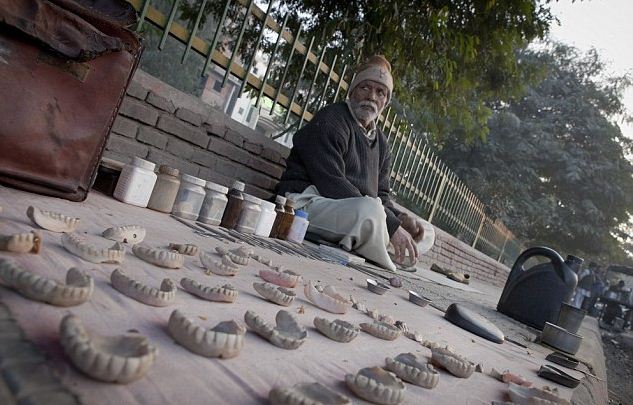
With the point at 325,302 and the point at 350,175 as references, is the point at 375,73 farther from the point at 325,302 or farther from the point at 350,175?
the point at 325,302

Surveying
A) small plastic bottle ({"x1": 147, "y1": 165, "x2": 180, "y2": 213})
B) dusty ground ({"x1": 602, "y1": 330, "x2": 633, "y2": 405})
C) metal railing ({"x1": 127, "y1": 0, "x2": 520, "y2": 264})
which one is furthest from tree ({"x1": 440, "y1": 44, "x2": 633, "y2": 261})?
small plastic bottle ({"x1": 147, "y1": 165, "x2": 180, "y2": 213})

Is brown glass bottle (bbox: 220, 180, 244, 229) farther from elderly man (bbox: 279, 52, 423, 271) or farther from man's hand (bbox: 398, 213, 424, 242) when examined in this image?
man's hand (bbox: 398, 213, 424, 242)

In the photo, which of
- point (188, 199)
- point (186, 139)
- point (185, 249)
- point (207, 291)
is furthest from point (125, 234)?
point (186, 139)

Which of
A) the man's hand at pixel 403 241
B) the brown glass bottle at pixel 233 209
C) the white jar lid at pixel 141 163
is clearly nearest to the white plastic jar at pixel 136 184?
the white jar lid at pixel 141 163

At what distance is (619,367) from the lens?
7.91 metres

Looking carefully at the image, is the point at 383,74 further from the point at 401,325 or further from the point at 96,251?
the point at 96,251

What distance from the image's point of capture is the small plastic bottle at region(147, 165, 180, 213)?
205 cm

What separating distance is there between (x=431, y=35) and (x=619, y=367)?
6.81 meters

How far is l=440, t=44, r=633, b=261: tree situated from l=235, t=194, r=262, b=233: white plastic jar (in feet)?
45.4

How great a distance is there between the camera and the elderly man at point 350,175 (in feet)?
10.8

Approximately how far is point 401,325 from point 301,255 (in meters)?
1.02

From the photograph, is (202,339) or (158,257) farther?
(158,257)

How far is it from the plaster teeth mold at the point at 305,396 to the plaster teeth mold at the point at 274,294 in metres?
0.47

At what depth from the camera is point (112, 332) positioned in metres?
0.69
